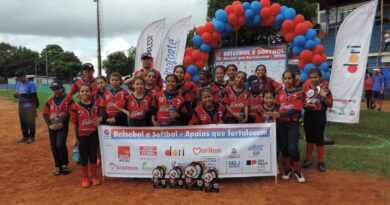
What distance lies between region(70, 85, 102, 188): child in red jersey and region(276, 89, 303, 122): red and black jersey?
2867mm

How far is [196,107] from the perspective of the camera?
5.38 meters

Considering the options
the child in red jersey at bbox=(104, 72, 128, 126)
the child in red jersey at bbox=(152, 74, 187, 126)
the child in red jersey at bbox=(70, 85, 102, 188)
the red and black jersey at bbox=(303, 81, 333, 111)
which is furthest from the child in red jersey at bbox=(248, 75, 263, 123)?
the child in red jersey at bbox=(70, 85, 102, 188)

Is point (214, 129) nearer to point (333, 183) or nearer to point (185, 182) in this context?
point (185, 182)

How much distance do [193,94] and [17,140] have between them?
611 centimetres

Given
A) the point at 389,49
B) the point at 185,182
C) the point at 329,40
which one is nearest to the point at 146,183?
the point at 185,182

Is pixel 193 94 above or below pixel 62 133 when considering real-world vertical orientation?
above

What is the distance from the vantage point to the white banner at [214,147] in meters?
5.14

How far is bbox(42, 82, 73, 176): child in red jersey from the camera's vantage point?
566 centimetres

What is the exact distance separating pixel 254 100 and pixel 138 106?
1.91 meters

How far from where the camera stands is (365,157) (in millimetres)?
6578

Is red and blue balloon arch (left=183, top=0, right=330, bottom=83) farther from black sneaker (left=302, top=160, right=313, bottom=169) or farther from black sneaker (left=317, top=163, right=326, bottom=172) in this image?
black sneaker (left=317, top=163, right=326, bottom=172)

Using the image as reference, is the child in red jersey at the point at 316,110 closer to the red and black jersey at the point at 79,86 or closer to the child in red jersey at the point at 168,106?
the child in red jersey at the point at 168,106

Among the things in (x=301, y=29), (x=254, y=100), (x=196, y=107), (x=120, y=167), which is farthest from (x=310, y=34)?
(x=120, y=167)

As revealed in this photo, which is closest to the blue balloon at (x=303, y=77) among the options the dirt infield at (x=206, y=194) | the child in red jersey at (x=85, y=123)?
the dirt infield at (x=206, y=194)
